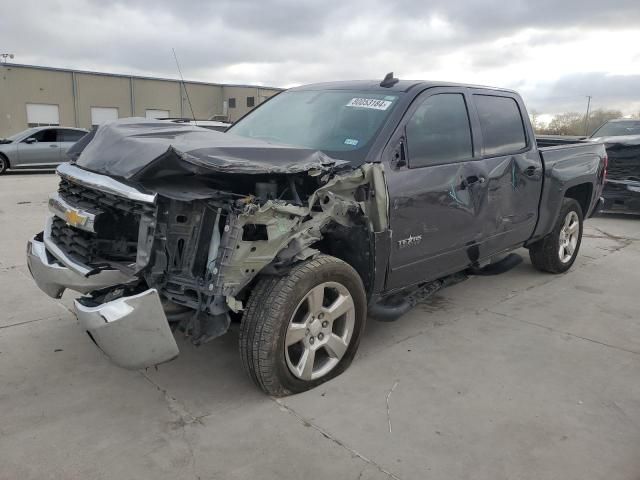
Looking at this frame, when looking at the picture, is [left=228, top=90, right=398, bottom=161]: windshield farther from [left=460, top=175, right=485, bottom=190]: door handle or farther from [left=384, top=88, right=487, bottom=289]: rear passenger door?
[left=460, top=175, right=485, bottom=190]: door handle

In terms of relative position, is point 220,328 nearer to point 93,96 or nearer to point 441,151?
point 441,151

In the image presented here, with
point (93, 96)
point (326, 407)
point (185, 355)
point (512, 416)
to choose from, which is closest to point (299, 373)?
point (326, 407)

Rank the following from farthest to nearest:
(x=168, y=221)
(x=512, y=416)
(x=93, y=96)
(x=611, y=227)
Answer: (x=93, y=96), (x=611, y=227), (x=512, y=416), (x=168, y=221)

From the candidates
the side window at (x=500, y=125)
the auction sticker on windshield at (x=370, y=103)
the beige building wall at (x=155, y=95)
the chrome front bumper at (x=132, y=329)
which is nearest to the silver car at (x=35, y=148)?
the auction sticker on windshield at (x=370, y=103)

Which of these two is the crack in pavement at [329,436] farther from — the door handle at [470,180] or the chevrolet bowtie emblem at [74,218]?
the door handle at [470,180]

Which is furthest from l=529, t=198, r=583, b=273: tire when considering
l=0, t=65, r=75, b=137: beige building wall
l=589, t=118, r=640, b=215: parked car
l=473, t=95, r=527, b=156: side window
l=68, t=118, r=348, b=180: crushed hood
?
l=0, t=65, r=75, b=137: beige building wall

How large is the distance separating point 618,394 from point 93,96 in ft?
115

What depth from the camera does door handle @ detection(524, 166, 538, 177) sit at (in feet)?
15.8

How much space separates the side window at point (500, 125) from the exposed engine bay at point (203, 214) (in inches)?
62.9

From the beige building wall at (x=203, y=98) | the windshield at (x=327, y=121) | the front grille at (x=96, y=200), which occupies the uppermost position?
the beige building wall at (x=203, y=98)

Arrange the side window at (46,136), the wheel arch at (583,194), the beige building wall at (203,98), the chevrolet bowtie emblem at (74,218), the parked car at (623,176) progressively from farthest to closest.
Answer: the beige building wall at (203,98), the side window at (46,136), the parked car at (623,176), the wheel arch at (583,194), the chevrolet bowtie emblem at (74,218)

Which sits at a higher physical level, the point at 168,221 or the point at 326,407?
the point at 168,221

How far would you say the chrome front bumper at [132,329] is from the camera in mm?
2617

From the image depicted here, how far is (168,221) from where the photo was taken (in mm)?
2822
